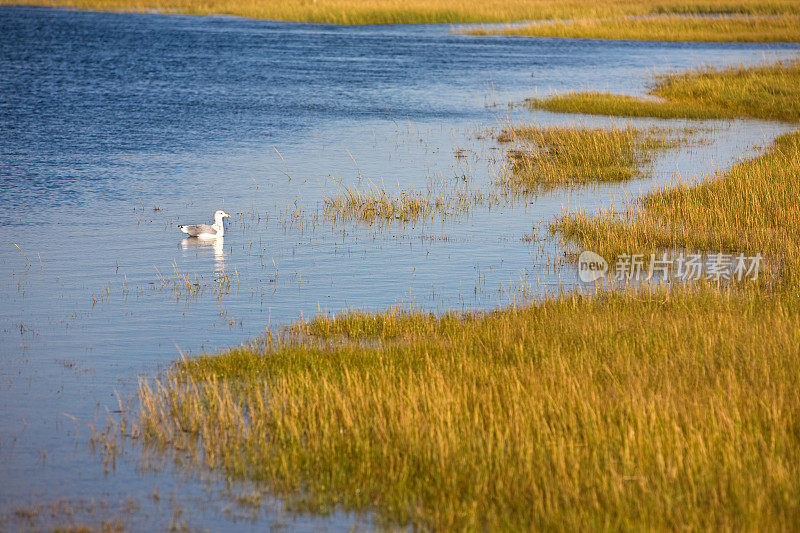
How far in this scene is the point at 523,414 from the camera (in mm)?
7551

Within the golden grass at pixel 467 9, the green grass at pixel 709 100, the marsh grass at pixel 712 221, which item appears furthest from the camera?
the golden grass at pixel 467 9

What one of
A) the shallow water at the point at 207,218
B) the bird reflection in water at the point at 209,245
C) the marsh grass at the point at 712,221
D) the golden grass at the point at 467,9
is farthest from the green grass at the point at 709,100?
the golden grass at the point at 467,9

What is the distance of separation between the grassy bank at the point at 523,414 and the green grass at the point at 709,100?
64.3 ft

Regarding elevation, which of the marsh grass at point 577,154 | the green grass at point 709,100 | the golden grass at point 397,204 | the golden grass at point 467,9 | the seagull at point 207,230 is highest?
the golden grass at point 467,9

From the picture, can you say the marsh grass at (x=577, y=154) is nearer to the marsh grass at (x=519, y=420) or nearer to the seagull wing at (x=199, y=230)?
the seagull wing at (x=199, y=230)

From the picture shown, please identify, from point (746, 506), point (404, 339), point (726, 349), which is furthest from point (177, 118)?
point (746, 506)

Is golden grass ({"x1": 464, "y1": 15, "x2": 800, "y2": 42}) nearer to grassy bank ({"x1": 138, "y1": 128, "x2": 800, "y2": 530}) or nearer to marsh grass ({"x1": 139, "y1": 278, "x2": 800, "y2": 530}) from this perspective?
grassy bank ({"x1": 138, "y1": 128, "x2": 800, "y2": 530})

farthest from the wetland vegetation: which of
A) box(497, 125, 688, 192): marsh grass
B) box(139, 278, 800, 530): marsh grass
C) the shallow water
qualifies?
box(497, 125, 688, 192): marsh grass

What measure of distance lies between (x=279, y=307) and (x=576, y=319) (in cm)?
385

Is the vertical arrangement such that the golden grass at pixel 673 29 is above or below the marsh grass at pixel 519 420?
above

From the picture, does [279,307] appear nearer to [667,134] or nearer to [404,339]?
[404,339]

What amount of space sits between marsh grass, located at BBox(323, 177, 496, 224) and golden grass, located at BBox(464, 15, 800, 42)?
39.5 meters

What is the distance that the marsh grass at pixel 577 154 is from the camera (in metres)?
20.1

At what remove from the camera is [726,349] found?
8.81m
